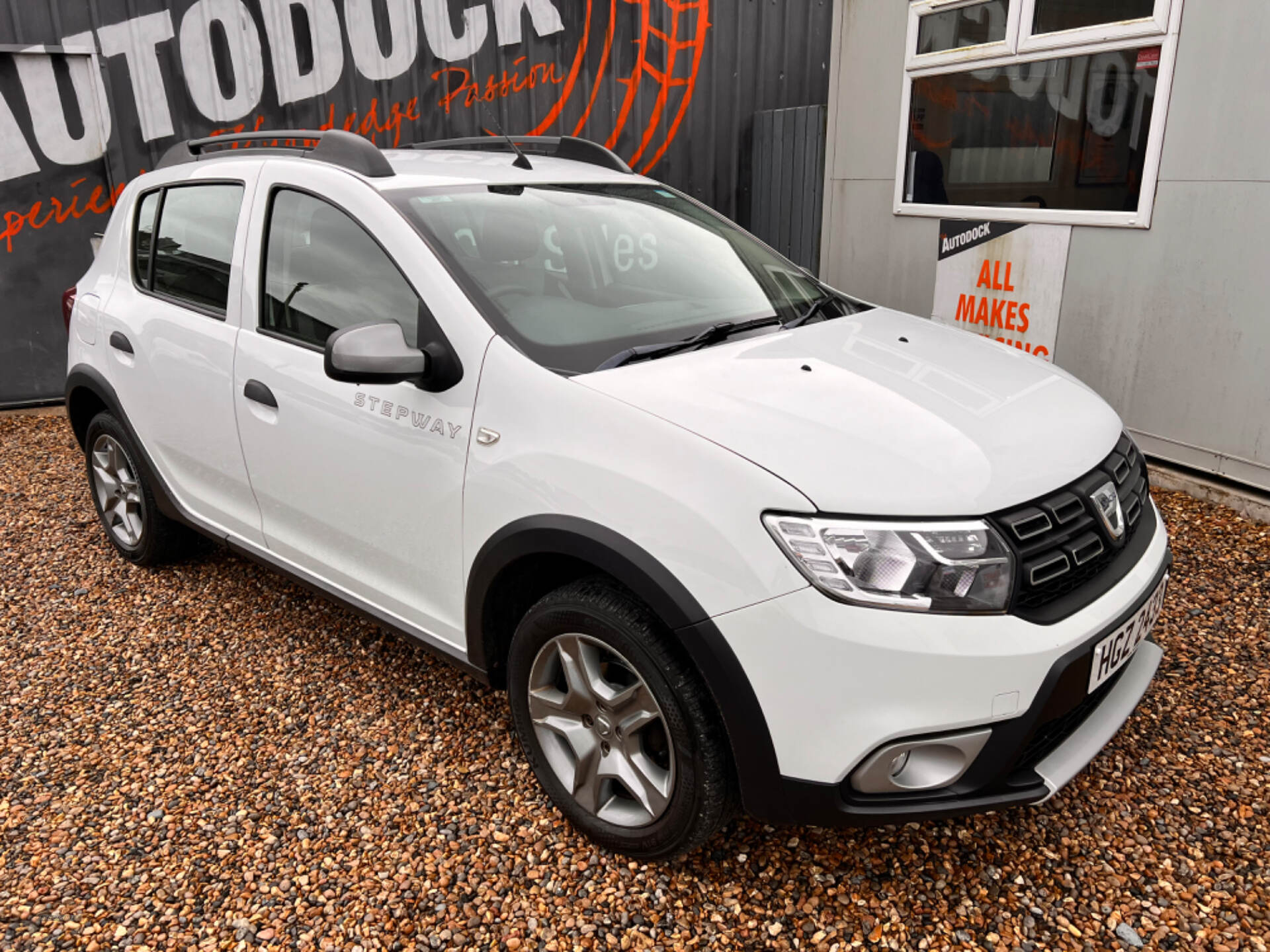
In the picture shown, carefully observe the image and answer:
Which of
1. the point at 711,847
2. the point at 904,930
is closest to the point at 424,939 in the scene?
the point at 711,847

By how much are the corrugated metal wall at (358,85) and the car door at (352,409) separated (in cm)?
448

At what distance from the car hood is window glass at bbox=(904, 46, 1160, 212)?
2.73m

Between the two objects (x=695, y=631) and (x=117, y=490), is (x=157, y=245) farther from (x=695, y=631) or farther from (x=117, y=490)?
(x=695, y=631)

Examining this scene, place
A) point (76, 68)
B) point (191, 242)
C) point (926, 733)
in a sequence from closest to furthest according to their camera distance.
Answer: point (926, 733) < point (191, 242) < point (76, 68)

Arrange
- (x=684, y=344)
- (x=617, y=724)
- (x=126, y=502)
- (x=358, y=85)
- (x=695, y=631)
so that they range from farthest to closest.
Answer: (x=358, y=85) < (x=126, y=502) < (x=684, y=344) < (x=617, y=724) < (x=695, y=631)

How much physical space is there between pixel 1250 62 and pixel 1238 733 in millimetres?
3106

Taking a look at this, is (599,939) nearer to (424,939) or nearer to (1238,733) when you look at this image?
(424,939)

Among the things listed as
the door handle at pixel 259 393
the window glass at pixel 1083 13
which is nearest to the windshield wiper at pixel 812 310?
the door handle at pixel 259 393

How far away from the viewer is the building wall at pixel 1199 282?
13.9 ft

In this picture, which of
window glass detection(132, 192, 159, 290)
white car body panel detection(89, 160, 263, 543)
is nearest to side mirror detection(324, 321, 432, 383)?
white car body panel detection(89, 160, 263, 543)

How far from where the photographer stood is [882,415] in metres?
2.14

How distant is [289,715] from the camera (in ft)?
10.1

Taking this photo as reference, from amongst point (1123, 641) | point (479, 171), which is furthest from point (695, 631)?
point (479, 171)

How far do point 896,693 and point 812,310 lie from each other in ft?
4.91
